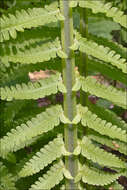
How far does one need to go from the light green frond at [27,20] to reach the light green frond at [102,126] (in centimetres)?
26

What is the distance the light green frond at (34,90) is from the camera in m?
0.99

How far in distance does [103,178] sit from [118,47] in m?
0.39

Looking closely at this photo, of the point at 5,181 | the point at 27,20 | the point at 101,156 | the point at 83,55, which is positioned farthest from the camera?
the point at 5,181

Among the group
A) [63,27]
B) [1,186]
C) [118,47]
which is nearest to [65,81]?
[63,27]

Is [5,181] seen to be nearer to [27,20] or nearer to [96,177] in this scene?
[96,177]

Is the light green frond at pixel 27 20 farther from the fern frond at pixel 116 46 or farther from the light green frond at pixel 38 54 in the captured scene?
the fern frond at pixel 116 46

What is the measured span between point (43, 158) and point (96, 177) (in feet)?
0.59

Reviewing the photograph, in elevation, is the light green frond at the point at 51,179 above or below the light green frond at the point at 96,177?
above

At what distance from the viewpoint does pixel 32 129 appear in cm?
101

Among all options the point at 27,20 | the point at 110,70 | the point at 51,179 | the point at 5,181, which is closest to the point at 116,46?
the point at 110,70

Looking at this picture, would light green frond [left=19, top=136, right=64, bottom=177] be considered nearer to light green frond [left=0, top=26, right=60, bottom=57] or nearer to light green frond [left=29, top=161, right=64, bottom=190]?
light green frond [left=29, top=161, right=64, bottom=190]

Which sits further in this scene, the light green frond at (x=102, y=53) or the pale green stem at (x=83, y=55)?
the pale green stem at (x=83, y=55)

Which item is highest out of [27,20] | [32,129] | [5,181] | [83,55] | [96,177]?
[27,20]

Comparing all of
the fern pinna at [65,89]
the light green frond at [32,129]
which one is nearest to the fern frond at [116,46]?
the fern pinna at [65,89]
